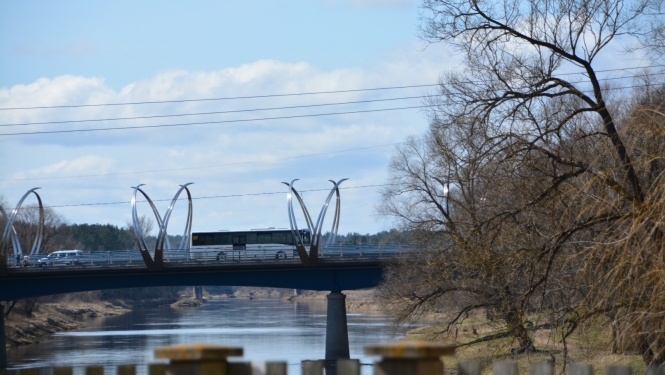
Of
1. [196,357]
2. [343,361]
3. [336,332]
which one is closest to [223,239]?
[336,332]

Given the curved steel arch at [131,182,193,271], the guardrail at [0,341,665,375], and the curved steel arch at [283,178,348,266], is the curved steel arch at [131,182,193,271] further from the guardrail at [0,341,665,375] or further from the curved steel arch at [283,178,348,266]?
the guardrail at [0,341,665,375]

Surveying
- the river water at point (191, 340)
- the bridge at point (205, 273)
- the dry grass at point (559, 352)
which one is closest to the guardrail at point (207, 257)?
the bridge at point (205, 273)

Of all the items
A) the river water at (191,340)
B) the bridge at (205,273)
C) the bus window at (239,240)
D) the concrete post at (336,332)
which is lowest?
the river water at (191,340)

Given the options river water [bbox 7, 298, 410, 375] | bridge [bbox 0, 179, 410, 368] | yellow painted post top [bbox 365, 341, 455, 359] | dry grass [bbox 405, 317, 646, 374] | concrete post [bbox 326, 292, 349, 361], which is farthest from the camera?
bridge [bbox 0, 179, 410, 368]

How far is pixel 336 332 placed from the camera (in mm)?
48719

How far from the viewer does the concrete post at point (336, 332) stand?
155 ft

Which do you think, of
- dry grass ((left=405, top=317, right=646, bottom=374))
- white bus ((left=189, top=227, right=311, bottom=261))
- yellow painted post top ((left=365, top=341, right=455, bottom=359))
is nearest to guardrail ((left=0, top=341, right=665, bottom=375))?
yellow painted post top ((left=365, top=341, right=455, bottom=359))

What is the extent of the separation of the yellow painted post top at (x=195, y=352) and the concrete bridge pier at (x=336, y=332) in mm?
41786

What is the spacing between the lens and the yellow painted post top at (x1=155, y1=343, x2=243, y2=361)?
4375 millimetres

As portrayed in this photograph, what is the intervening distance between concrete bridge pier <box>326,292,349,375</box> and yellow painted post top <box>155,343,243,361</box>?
41.8 m

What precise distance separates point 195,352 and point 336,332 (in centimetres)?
4505

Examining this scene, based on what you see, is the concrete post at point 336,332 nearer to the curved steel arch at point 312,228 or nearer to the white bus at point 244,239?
the curved steel arch at point 312,228

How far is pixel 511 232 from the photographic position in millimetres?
16641

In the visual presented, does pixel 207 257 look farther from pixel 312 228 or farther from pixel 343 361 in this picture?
pixel 343 361
